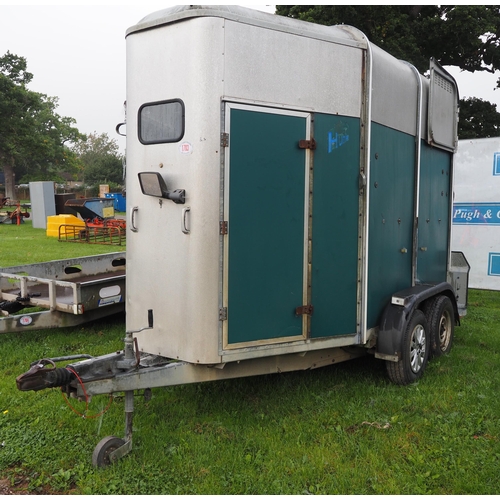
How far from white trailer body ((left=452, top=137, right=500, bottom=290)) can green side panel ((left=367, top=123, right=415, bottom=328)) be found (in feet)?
16.4

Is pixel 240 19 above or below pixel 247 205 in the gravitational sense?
above

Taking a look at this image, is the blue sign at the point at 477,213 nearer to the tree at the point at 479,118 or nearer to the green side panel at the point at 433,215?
the green side panel at the point at 433,215

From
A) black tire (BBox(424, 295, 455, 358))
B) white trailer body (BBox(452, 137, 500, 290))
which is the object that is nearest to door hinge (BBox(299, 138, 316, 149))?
black tire (BBox(424, 295, 455, 358))

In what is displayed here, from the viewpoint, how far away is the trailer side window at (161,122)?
14.6ft

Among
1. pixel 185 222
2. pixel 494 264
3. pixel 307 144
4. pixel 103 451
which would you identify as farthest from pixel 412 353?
pixel 494 264

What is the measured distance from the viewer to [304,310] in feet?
16.0

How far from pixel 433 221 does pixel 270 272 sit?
3205mm

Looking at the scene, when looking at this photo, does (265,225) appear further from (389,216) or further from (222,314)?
(389,216)

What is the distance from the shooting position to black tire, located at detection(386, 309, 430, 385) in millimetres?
5625

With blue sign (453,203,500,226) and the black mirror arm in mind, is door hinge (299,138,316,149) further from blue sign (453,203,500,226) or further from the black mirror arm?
blue sign (453,203,500,226)

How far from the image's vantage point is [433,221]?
705 cm

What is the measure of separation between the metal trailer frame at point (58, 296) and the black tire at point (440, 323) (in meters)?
3.71

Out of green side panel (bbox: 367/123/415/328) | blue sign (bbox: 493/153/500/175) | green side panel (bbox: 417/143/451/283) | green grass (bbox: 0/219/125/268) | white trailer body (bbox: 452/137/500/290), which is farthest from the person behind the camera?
green grass (bbox: 0/219/125/268)

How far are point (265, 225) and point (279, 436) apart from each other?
5.49 ft
